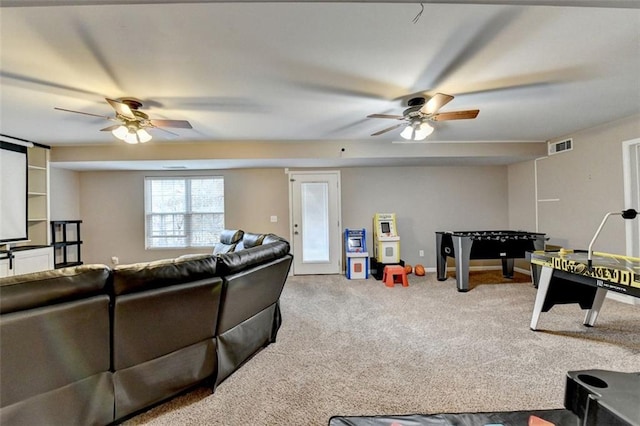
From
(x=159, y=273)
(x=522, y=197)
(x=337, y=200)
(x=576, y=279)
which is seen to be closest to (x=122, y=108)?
(x=159, y=273)

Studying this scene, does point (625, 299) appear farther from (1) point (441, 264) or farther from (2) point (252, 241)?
(2) point (252, 241)

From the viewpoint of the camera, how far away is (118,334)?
1.57m

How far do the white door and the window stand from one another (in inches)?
59.9

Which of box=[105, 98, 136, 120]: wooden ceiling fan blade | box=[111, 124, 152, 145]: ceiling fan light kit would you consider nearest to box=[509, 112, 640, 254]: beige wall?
box=[105, 98, 136, 120]: wooden ceiling fan blade

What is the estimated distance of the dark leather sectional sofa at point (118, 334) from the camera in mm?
1286

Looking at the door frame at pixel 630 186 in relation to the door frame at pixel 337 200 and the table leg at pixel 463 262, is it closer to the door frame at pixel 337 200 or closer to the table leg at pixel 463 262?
the table leg at pixel 463 262

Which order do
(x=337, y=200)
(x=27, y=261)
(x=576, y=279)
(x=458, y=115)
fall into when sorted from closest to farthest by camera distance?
(x=576, y=279) → (x=458, y=115) → (x=27, y=261) → (x=337, y=200)

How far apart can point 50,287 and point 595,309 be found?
4.43 metres

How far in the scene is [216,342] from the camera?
6.51 ft

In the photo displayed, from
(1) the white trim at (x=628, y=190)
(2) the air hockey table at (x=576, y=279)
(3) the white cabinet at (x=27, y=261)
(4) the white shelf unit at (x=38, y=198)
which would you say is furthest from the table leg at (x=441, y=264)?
(4) the white shelf unit at (x=38, y=198)

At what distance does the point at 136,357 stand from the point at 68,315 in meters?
0.47

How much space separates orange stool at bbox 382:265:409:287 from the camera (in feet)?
14.9

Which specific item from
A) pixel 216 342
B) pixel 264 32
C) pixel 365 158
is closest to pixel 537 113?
pixel 365 158

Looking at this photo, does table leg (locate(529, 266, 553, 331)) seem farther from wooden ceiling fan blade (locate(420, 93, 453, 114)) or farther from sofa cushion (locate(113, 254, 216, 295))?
sofa cushion (locate(113, 254, 216, 295))
